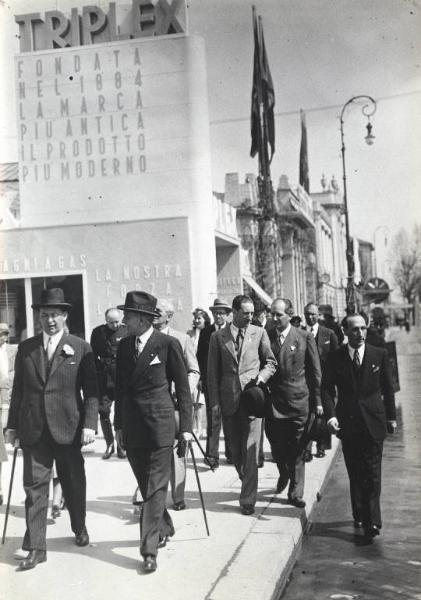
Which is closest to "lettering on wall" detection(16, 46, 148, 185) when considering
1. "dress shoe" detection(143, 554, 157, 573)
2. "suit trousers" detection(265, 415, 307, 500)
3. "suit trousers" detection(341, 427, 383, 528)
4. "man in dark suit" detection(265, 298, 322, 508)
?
"man in dark suit" detection(265, 298, 322, 508)

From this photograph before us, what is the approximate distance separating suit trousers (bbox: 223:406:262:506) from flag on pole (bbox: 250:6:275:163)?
20.2 m


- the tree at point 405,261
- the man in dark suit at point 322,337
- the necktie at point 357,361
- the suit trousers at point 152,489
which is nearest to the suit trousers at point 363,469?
the necktie at point 357,361

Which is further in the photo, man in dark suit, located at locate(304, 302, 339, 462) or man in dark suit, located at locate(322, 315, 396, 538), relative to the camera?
man in dark suit, located at locate(304, 302, 339, 462)

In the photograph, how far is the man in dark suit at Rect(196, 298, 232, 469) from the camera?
864 cm

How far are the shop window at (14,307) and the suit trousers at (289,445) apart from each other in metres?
12.5

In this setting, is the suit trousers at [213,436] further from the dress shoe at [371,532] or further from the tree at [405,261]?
the tree at [405,261]

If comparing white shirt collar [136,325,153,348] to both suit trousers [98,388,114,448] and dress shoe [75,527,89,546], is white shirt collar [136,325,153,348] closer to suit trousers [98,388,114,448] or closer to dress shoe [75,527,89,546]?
dress shoe [75,527,89,546]

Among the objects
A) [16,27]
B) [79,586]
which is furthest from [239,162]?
[79,586]

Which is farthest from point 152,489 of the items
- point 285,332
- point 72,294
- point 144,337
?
point 72,294

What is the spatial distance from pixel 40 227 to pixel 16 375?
13.8 meters

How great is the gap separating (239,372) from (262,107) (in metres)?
21.8

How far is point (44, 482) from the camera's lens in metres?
5.43

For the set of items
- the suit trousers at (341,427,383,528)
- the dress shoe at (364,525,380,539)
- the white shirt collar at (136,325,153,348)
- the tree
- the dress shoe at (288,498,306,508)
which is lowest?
the dress shoe at (364,525,380,539)

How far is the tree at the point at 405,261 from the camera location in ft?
198
